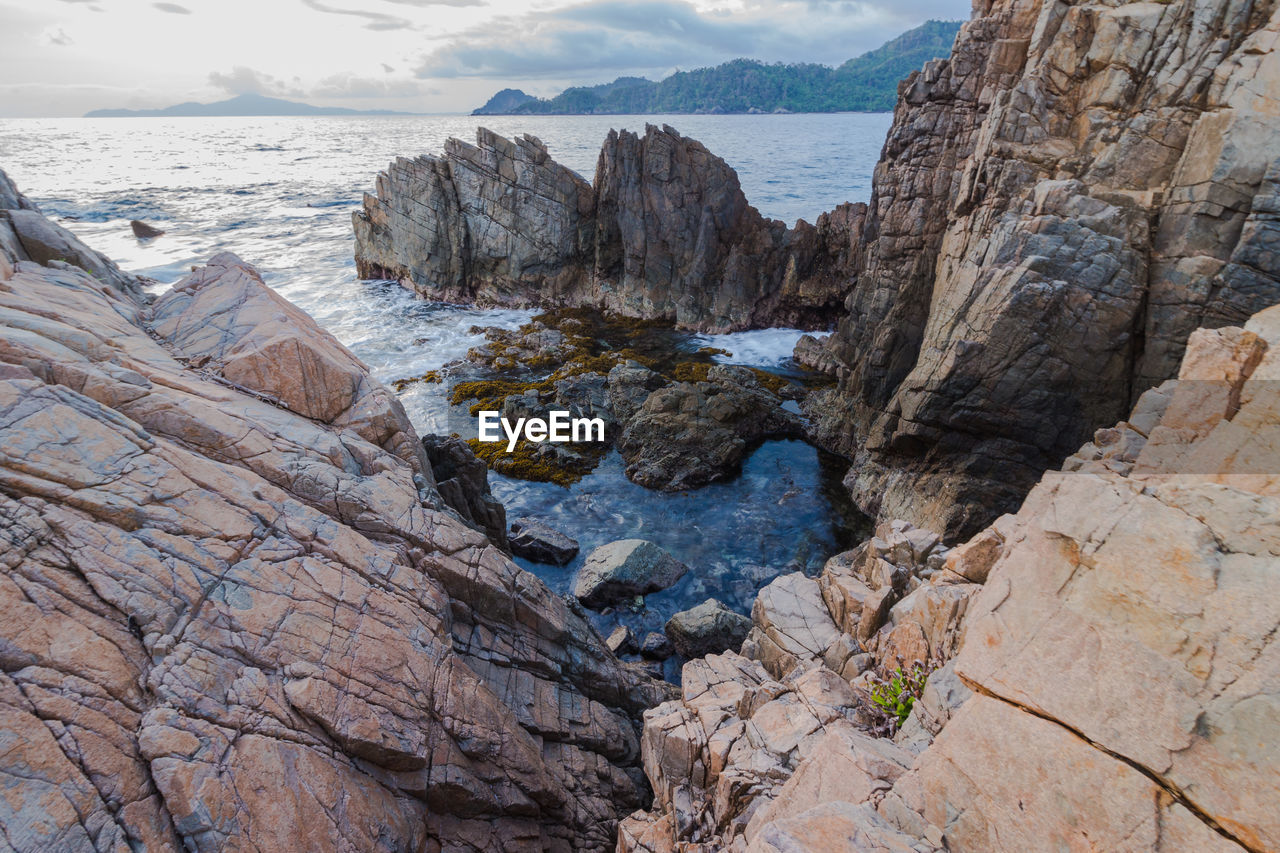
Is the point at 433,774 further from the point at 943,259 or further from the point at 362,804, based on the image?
the point at 943,259

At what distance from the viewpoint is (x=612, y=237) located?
49.8m

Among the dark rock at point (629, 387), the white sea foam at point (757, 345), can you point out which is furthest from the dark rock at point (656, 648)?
the white sea foam at point (757, 345)

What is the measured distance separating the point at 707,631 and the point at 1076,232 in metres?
17.2

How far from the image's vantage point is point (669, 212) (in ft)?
154

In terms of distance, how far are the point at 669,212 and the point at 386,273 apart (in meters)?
26.9

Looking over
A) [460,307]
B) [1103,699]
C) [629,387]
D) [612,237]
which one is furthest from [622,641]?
[460,307]

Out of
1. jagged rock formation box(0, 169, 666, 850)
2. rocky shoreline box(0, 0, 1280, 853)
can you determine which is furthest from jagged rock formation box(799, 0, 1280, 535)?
jagged rock formation box(0, 169, 666, 850)

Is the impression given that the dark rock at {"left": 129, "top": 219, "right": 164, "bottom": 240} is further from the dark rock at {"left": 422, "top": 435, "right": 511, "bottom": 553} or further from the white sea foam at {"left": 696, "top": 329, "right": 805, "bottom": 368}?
the dark rock at {"left": 422, "top": 435, "right": 511, "bottom": 553}

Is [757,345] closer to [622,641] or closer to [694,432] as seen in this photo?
[694,432]

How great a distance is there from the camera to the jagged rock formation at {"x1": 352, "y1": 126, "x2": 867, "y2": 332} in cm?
4628

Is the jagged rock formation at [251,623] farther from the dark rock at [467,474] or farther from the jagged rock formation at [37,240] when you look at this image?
the dark rock at [467,474]

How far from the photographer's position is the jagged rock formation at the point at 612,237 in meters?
46.3

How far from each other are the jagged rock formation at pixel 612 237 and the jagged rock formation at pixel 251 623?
36344mm

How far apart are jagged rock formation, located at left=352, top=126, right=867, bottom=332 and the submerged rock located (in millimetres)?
27424
